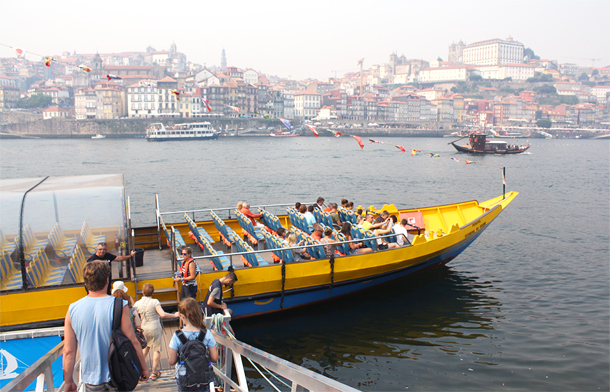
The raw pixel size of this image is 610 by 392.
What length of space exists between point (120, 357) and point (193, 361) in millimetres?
650

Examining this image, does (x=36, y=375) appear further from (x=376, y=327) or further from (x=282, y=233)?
(x=376, y=327)

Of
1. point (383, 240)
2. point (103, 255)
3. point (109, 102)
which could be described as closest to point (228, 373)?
point (103, 255)

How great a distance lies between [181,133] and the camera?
342 ft

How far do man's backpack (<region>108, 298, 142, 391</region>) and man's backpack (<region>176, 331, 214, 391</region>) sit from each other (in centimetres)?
47

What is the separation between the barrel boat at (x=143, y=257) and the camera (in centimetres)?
732

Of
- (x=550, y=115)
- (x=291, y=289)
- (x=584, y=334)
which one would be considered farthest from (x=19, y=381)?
(x=550, y=115)

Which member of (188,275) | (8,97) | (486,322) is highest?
(8,97)

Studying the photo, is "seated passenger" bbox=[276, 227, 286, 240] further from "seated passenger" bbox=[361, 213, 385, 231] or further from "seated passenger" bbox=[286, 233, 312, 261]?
"seated passenger" bbox=[361, 213, 385, 231]

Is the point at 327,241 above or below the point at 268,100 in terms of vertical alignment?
below

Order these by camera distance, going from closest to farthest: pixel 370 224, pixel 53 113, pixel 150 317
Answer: pixel 150 317, pixel 370 224, pixel 53 113

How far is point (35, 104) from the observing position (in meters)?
139

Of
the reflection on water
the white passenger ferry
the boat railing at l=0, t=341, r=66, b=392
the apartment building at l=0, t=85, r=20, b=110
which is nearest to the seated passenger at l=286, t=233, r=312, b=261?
the reflection on water

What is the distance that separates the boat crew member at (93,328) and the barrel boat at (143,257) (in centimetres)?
423

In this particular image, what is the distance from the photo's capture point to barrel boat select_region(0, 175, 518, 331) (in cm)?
732
